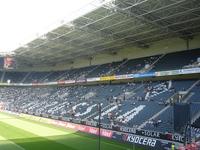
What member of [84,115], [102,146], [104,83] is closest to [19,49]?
[104,83]

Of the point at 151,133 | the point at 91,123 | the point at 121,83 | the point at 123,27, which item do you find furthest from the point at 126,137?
the point at 121,83

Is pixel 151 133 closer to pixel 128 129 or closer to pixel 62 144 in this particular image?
pixel 128 129

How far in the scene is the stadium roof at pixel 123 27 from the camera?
26.1 meters

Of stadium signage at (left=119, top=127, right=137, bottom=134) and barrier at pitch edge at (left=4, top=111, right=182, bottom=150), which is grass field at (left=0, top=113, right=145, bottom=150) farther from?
stadium signage at (left=119, top=127, right=137, bottom=134)

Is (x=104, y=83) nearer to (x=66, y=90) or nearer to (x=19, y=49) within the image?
(x=66, y=90)

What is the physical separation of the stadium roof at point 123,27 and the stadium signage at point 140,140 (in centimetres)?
1016

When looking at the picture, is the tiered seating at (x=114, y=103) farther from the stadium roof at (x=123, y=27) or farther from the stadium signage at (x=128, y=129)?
the stadium roof at (x=123, y=27)

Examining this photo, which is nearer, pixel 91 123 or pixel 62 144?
pixel 62 144

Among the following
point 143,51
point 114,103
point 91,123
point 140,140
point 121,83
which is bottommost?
point 140,140

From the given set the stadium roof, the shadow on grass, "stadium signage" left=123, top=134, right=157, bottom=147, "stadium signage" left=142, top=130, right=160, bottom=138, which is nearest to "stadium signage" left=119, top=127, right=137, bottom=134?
"stadium signage" left=123, top=134, right=157, bottom=147

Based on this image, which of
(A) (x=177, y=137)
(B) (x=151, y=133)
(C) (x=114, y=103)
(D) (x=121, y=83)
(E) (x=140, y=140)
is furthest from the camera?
(D) (x=121, y=83)

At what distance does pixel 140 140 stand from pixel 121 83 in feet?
57.0

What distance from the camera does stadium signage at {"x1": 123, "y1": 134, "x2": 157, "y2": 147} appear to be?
23359mm

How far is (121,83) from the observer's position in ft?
136
